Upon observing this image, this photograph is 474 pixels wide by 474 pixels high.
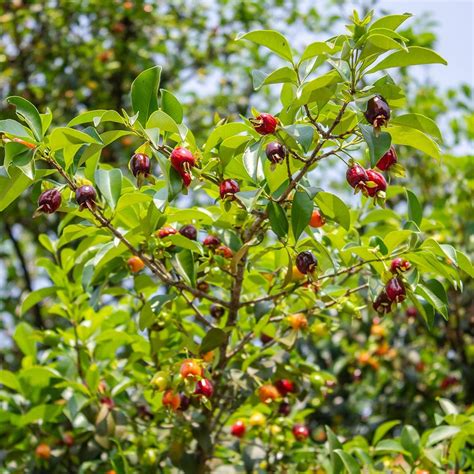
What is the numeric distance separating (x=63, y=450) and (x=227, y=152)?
1.30m

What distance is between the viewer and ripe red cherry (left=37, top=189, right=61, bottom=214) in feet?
5.09

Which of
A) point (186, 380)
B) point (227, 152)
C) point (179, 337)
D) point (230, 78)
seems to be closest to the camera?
point (227, 152)

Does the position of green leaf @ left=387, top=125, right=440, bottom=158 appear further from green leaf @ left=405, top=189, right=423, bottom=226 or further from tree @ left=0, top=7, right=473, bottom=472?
green leaf @ left=405, top=189, right=423, bottom=226

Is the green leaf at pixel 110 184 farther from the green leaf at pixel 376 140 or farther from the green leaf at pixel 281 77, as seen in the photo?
the green leaf at pixel 376 140

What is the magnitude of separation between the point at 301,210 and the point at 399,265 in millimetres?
281

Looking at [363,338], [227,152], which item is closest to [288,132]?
[227,152]

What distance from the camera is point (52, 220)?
4859mm

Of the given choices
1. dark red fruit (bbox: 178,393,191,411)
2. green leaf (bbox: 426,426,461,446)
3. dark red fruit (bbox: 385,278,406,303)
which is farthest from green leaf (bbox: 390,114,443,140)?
green leaf (bbox: 426,426,461,446)

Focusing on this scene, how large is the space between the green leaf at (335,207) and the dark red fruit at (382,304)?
0.55 feet

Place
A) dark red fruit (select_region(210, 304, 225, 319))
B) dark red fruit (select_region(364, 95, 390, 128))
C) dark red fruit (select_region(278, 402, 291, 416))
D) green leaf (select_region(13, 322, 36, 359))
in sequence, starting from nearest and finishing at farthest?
dark red fruit (select_region(364, 95, 390, 128)) → dark red fruit (select_region(210, 304, 225, 319)) → dark red fruit (select_region(278, 402, 291, 416)) → green leaf (select_region(13, 322, 36, 359))

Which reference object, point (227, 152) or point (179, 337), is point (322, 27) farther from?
point (227, 152)

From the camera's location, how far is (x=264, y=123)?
5.03 feet

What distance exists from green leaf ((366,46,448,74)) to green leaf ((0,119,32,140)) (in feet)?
2.29

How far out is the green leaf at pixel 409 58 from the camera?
1502 millimetres
